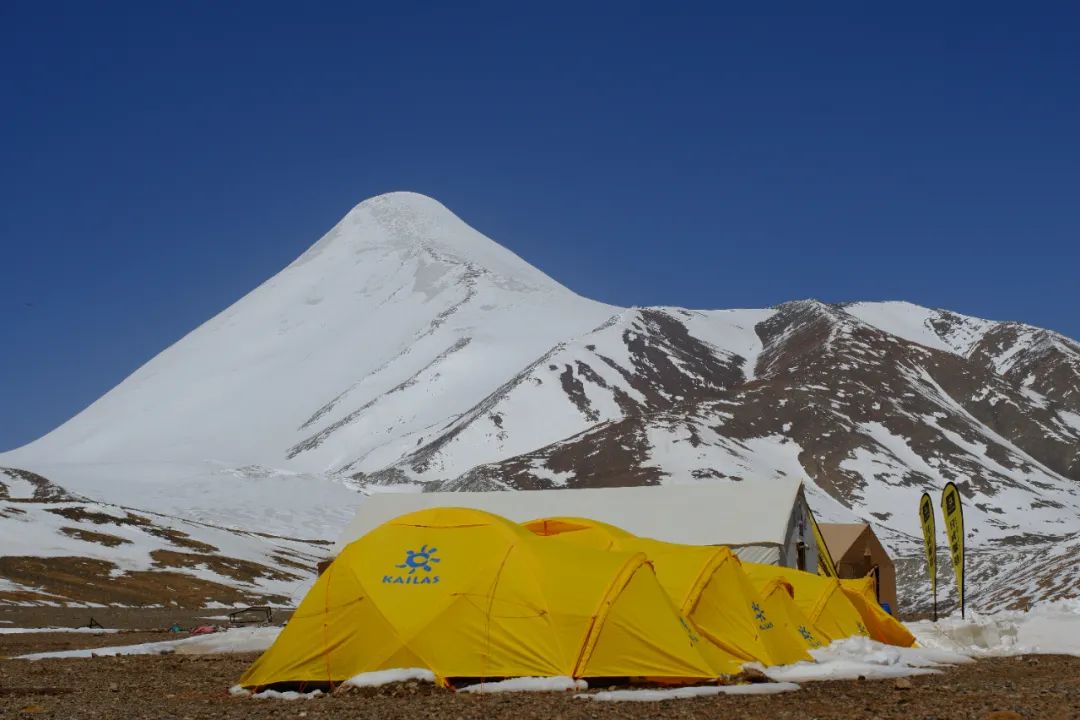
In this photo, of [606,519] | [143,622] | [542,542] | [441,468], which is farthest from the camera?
[441,468]

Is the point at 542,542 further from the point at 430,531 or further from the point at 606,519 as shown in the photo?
the point at 606,519

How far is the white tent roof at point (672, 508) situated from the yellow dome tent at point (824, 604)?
1203 cm

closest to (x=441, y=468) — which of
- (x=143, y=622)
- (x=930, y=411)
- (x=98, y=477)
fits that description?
(x=98, y=477)

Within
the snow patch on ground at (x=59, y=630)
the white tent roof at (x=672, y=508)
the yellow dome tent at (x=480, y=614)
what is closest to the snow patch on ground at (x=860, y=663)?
the yellow dome tent at (x=480, y=614)

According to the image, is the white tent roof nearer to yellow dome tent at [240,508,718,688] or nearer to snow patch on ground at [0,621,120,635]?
snow patch on ground at [0,621,120,635]

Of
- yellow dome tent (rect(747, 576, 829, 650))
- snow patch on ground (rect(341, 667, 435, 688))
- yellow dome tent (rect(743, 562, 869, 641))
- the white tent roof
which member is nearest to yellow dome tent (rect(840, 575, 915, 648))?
yellow dome tent (rect(743, 562, 869, 641))

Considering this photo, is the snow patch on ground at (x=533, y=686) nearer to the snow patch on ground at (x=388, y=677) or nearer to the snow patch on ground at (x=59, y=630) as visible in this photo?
the snow patch on ground at (x=388, y=677)

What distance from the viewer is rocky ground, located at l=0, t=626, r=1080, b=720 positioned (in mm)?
13312

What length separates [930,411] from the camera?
642 ft

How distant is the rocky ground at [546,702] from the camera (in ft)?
43.7

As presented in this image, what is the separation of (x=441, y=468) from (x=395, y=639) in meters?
170

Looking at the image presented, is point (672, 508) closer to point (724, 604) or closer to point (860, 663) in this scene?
point (724, 604)

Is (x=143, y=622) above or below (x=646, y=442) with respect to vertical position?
below

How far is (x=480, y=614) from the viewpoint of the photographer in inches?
661
